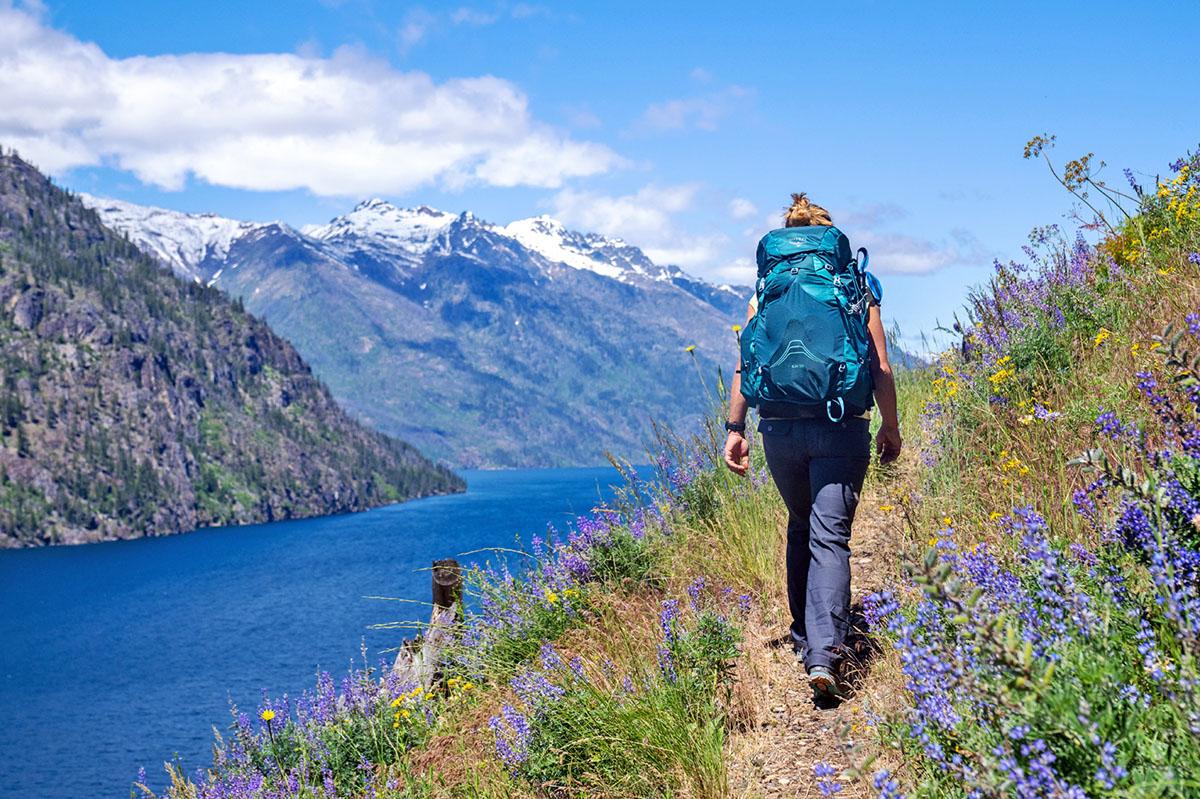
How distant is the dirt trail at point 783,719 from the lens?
342 centimetres

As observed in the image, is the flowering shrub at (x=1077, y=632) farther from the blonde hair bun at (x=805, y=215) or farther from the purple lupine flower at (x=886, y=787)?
the blonde hair bun at (x=805, y=215)

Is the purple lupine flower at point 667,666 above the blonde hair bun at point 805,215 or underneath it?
underneath

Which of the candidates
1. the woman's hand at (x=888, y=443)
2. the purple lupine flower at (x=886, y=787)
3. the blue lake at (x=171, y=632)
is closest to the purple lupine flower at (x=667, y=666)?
the woman's hand at (x=888, y=443)

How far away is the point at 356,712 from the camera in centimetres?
623

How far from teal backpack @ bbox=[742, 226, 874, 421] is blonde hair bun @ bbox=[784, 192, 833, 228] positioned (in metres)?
0.18

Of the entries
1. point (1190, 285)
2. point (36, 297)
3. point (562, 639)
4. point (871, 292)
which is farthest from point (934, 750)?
point (36, 297)

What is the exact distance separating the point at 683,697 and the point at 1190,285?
402cm

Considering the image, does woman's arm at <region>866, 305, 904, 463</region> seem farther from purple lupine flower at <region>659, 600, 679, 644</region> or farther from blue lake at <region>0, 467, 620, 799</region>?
blue lake at <region>0, 467, 620, 799</region>

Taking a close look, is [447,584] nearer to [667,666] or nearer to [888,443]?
[667,666]

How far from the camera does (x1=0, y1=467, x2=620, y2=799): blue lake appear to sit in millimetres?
49094

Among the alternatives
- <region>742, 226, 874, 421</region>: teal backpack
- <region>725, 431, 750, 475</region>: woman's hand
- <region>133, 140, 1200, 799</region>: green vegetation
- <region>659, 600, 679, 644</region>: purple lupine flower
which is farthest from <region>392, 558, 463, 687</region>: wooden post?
<region>742, 226, 874, 421</region>: teal backpack

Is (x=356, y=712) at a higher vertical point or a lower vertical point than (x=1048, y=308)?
lower

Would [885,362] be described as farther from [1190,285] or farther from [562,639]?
[562,639]

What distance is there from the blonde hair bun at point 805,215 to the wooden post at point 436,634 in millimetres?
3977
